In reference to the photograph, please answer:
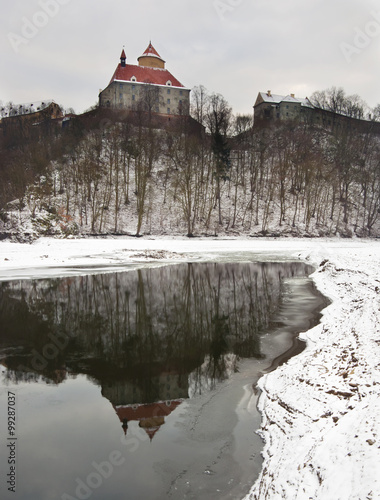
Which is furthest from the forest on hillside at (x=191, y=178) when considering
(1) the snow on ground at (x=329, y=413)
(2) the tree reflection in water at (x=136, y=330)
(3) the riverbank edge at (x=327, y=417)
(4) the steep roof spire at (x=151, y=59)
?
(3) the riverbank edge at (x=327, y=417)

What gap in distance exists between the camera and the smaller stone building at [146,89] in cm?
9125

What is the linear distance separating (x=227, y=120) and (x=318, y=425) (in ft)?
230

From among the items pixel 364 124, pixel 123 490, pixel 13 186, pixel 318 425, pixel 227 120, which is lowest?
pixel 123 490

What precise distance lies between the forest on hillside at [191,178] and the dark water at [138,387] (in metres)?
34.0

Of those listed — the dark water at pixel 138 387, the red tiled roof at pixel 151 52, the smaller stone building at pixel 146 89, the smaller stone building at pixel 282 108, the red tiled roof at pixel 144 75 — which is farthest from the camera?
the smaller stone building at pixel 282 108

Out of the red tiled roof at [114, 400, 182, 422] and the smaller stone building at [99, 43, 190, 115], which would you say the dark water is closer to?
the red tiled roof at [114, 400, 182, 422]

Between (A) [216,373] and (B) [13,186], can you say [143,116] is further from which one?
(A) [216,373]

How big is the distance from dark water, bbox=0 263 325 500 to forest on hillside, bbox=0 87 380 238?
34.0m

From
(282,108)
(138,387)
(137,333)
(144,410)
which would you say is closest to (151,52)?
(282,108)

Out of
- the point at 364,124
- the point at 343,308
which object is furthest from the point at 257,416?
the point at 364,124

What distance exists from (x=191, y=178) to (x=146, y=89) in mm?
41637

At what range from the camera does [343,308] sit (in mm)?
12656

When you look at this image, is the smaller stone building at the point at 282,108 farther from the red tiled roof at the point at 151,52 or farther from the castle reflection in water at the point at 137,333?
the castle reflection in water at the point at 137,333

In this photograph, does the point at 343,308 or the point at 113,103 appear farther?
the point at 113,103
